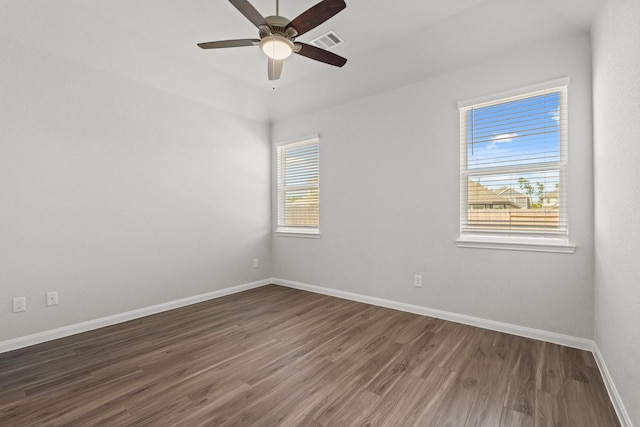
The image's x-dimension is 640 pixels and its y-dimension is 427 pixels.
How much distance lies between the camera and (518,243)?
9.41 feet

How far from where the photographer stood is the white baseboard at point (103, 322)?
8.76 ft

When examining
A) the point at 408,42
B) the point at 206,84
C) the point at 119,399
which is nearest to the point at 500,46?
the point at 408,42

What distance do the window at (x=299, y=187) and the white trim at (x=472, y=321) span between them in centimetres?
98

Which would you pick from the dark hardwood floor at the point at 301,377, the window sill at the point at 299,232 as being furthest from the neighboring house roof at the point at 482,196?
the window sill at the point at 299,232

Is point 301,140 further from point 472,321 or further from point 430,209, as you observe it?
point 472,321

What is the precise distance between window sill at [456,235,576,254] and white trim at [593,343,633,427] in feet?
2.71

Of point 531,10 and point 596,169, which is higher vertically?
point 531,10

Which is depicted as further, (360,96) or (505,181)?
(360,96)

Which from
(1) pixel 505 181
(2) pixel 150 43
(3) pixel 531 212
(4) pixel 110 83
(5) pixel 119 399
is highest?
(2) pixel 150 43

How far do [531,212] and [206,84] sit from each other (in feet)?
13.0

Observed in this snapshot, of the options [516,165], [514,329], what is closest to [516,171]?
[516,165]

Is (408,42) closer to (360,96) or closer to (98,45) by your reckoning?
(360,96)

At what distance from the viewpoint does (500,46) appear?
2869 millimetres

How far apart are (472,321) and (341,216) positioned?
2.01 metres
